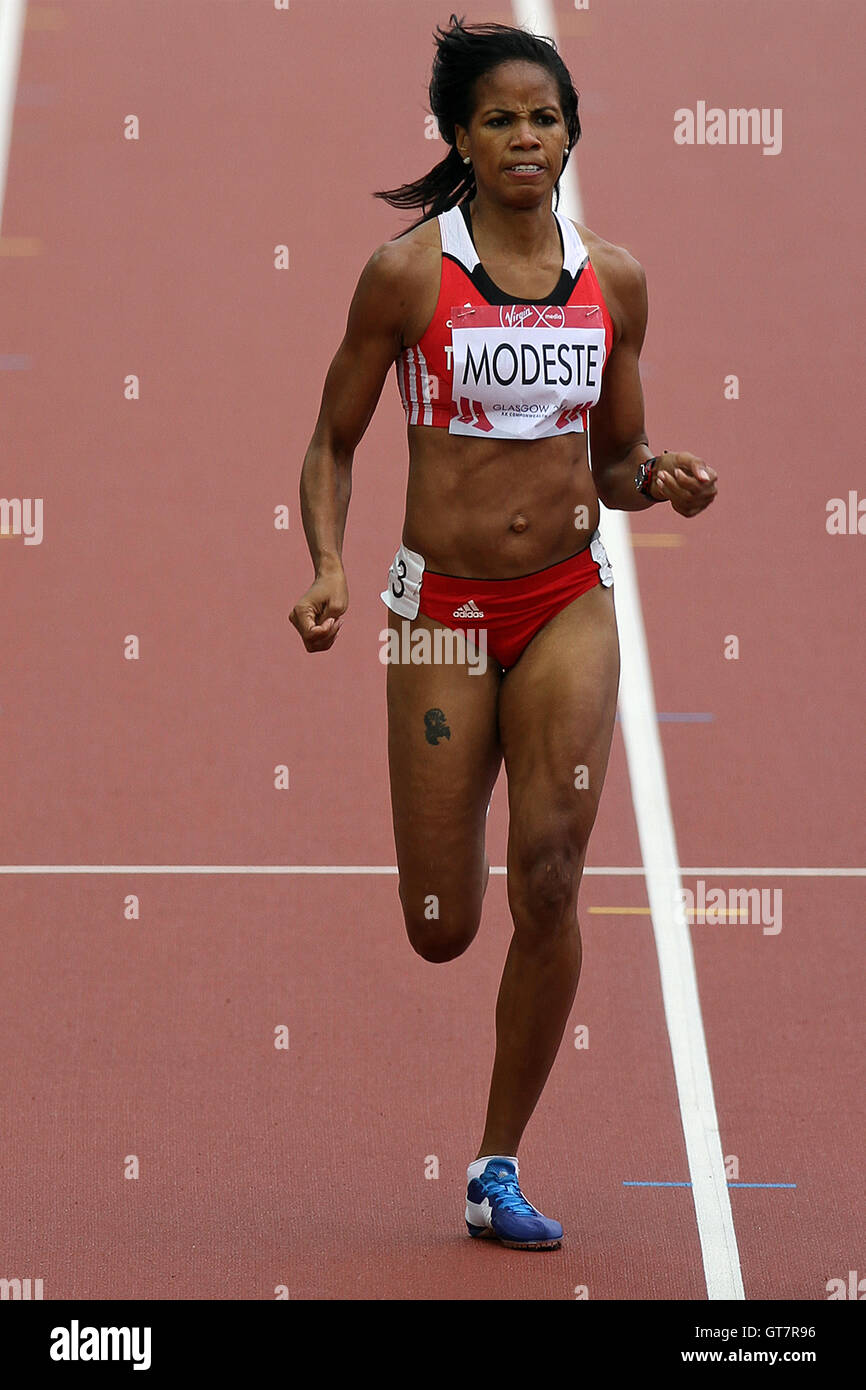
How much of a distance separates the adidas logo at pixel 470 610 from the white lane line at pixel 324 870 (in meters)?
2.55

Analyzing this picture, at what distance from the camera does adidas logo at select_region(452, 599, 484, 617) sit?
499 cm

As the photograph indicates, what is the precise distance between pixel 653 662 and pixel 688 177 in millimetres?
4210

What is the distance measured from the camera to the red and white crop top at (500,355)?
4.84 meters

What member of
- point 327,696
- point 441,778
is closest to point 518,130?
point 441,778

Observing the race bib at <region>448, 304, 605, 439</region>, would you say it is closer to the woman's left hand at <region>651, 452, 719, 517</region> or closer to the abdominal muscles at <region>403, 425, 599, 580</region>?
the abdominal muscles at <region>403, 425, 599, 580</region>

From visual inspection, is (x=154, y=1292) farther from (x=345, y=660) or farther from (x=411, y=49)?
(x=411, y=49)

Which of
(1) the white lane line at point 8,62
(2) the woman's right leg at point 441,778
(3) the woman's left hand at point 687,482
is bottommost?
(2) the woman's right leg at point 441,778

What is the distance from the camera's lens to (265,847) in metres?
7.55

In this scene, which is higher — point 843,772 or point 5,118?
point 5,118

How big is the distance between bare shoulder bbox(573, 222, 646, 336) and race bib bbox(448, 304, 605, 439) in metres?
0.12

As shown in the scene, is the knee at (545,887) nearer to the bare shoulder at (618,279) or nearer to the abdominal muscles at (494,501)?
the abdominal muscles at (494,501)

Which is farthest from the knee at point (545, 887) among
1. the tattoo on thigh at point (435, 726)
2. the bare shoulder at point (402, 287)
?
the bare shoulder at point (402, 287)

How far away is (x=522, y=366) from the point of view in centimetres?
484

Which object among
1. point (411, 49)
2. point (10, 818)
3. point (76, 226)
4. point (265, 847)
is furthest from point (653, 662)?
point (411, 49)
